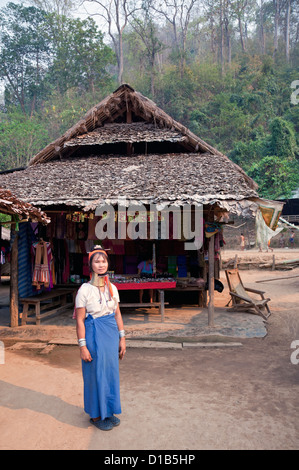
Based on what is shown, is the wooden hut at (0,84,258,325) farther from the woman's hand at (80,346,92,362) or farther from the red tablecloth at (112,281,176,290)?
the woman's hand at (80,346,92,362)

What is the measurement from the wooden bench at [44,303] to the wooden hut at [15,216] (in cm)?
27

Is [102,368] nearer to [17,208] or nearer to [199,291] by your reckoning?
[17,208]

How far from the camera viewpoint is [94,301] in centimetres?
367

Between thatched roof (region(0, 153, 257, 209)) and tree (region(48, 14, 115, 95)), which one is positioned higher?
tree (region(48, 14, 115, 95))

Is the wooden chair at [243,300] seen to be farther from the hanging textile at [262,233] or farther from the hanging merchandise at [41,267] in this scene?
the hanging merchandise at [41,267]

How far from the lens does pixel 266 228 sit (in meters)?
7.92

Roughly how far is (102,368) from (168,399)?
1366mm

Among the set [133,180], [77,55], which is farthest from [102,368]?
[77,55]

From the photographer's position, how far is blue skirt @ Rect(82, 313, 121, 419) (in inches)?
141

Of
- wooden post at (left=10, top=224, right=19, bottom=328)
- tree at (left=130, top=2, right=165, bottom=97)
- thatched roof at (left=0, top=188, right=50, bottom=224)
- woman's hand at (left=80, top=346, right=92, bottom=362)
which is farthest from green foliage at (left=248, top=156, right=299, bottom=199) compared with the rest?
woman's hand at (left=80, top=346, right=92, bottom=362)

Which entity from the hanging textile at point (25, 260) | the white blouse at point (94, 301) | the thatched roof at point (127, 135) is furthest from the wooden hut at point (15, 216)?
the thatched roof at point (127, 135)

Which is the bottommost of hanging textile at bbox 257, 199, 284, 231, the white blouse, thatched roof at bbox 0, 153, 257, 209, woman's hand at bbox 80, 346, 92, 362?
woman's hand at bbox 80, 346, 92, 362

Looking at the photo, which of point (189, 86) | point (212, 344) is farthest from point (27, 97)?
point (212, 344)
